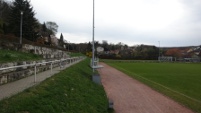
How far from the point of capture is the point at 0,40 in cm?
2031

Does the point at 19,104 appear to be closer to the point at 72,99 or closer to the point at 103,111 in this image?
the point at 72,99

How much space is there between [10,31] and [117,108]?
36.4 m

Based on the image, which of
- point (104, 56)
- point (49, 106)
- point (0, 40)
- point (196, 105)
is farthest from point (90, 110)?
point (104, 56)

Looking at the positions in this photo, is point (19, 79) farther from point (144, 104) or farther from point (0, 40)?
point (0, 40)

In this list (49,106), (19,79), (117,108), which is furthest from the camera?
(117,108)

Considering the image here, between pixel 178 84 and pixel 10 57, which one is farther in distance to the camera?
pixel 178 84

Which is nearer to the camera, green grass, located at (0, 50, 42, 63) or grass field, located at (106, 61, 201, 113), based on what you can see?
green grass, located at (0, 50, 42, 63)

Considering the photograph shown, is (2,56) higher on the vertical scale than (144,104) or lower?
higher

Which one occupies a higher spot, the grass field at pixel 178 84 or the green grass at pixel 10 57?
the green grass at pixel 10 57

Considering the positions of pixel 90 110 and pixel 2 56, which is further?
pixel 2 56

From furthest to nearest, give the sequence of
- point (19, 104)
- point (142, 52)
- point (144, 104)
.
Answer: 1. point (142, 52)
2. point (144, 104)
3. point (19, 104)

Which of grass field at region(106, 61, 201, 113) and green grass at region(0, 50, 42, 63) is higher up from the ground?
green grass at region(0, 50, 42, 63)

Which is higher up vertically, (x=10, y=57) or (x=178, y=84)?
(x=10, y=57)

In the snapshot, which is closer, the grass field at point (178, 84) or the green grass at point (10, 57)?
the green grass at point (10, 57)
